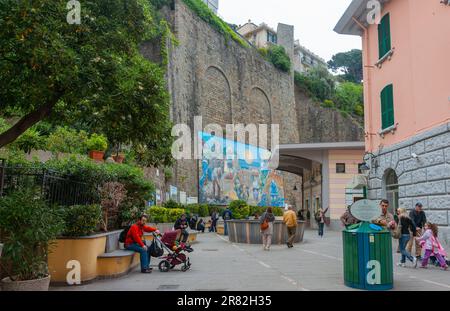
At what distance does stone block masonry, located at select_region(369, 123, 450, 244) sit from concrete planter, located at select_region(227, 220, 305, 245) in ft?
15.2

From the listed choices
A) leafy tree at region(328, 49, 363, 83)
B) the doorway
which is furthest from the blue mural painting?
leafy tree at region(328, 49, 363, 83)

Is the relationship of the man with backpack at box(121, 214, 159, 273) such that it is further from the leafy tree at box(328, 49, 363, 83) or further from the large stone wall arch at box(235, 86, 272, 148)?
the leafy tree at box(328, 49, 363, 83)

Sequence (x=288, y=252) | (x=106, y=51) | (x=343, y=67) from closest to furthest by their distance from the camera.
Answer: (x=106, y=51) → (x=288, y=252) → (x=343, y=67)

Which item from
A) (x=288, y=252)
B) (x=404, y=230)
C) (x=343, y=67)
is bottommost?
(x=288, y=252)

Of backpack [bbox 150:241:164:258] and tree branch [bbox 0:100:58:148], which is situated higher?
tree branch [bbox 0:100:58:148]

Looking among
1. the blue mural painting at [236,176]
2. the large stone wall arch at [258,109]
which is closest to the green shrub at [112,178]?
the blue mural painting at [236,176]

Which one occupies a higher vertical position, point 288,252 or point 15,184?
point 15,184

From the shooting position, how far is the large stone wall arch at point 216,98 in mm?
40344

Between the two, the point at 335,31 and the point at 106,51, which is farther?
the point at 335,31

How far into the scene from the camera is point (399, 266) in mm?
11094

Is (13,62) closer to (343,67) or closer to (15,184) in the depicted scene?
(15,184)

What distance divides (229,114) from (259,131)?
19.1 feet

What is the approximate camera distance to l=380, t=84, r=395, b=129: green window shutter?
54.2 feet
